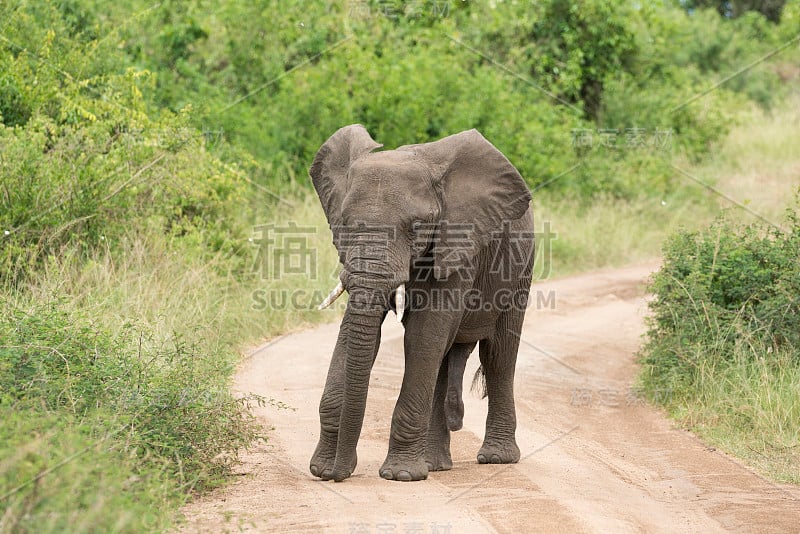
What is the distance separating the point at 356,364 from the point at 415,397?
59 centimetres

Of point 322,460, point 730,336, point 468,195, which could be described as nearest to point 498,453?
point 322,460

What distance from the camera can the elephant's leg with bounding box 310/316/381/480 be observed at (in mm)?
6574

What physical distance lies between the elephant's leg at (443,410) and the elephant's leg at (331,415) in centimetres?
77

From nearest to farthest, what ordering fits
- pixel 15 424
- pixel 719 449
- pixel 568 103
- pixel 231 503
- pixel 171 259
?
pixel 15 424, pixel 231 503, pixel 719 449, pixel 171 259, pixel 568 103

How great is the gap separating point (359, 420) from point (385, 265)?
3.13 ft

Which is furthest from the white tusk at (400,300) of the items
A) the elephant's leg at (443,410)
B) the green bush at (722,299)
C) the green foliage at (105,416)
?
the green bush at (722,299)

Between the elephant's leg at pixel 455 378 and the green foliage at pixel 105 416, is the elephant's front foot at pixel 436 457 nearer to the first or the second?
the elephant's leg at pixel 455 378

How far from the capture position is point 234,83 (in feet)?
59.7

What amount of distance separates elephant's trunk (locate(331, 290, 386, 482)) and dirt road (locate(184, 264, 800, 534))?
21cm

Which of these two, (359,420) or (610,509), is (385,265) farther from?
(610,509)

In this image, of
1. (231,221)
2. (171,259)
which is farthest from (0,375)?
(231,221)

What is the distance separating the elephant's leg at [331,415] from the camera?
6.57m

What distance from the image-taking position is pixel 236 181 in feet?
43.1

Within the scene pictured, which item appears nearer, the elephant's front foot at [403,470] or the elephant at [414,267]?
the elephant at [414,267]
